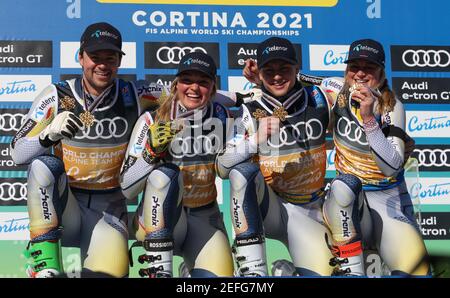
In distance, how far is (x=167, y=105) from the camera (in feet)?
14.5

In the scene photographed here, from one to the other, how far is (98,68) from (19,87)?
58cm

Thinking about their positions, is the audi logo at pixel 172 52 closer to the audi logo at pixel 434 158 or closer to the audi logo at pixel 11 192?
the audi logo at pixel 11 192

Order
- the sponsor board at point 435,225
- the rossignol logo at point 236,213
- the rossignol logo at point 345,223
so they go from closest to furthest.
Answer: the rossignol logo at point 236,213 < the rossignol logo at point 345,223 < the sponsor board at point 435,225

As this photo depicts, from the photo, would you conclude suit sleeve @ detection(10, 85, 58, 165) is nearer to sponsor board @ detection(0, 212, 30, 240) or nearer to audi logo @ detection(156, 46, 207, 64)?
sponsor board @ detection(0, 212, 30, 240)

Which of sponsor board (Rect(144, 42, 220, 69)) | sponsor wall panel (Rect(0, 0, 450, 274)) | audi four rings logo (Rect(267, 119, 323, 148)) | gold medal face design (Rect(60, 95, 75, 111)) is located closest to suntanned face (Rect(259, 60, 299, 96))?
audi four rings logo (Rect(267, 119, 323, 148))

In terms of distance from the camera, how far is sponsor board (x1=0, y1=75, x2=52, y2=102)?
4684mm

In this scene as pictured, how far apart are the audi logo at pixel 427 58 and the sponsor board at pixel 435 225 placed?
0.95 m

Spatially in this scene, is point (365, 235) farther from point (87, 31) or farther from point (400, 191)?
point (87, 31)

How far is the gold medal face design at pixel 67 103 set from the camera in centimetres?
438

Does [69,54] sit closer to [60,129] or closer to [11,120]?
[11,120]

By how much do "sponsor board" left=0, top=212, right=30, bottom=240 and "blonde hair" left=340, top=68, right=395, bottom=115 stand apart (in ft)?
6.72

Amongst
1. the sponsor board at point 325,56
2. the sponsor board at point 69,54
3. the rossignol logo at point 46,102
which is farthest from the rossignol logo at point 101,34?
the sponsor board at point 325,56
